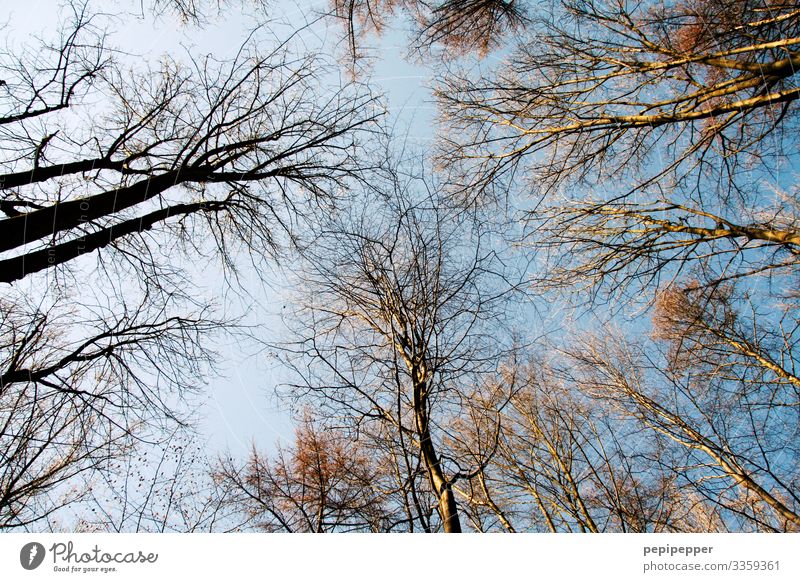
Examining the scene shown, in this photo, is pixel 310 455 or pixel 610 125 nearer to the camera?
pixel 610 125

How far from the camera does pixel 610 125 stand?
3.30 metres

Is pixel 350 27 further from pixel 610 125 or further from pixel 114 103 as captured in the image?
pixel 610 125

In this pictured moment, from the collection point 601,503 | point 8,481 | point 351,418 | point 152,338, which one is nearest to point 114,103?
point 152,338

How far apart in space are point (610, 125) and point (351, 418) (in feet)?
10.5

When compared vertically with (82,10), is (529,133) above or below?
below

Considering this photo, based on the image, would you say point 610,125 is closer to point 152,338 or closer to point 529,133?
point 529,133

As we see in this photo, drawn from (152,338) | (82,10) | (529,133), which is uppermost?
(82,10)
